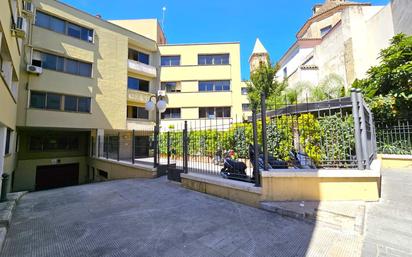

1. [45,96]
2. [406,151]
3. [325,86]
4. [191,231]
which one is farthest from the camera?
[325,86]

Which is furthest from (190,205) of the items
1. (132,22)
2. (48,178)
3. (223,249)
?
(132,22)

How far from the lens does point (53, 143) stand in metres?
16.1

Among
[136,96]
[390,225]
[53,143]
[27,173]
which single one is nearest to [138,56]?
[136,96]

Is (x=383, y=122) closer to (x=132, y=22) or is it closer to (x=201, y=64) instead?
(x=201, y=64)

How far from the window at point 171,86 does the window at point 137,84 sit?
1.99m

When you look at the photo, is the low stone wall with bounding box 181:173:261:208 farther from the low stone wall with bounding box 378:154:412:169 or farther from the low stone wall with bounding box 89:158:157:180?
the low stone wall with bounding box 378:154:412:169

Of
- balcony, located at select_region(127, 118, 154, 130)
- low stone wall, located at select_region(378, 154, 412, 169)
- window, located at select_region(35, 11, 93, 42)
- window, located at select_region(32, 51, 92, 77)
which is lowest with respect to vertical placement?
low stone wall, located at select_region(378, 154, 412, 169)

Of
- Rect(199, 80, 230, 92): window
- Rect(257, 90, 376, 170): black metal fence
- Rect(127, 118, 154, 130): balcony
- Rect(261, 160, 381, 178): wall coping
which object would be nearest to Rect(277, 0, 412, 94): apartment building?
Rect(199, 80, 230, 92): window

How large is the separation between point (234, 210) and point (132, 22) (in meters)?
24.6

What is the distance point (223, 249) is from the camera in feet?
9.75

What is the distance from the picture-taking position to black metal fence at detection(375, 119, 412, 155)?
883cm

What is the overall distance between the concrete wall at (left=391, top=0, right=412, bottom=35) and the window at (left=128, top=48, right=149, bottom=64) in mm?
20161

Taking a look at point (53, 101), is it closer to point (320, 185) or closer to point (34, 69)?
point (34, 69)

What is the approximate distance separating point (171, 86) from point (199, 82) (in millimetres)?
3142
